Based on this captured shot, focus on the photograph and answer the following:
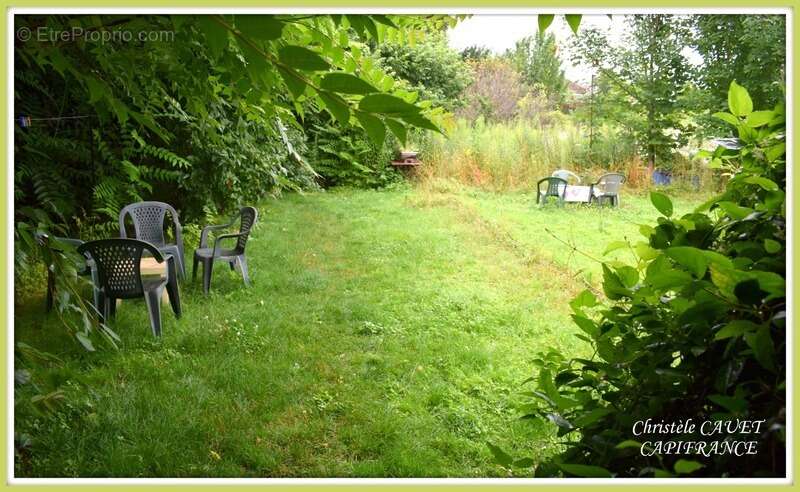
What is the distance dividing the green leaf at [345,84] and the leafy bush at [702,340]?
33 centimetres

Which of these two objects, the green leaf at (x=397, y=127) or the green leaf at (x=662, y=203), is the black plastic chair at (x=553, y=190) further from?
the green leaf at (x=397, y=127)

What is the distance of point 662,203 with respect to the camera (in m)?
0.77

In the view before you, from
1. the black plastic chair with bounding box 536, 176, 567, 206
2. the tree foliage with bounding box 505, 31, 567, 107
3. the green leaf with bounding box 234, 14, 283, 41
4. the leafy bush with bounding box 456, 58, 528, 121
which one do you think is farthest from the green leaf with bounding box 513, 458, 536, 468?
the black plastic chair with bounding box 536, 176, 567, 206

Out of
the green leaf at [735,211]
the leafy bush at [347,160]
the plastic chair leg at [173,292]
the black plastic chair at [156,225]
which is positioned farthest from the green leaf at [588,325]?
the black plastic chair at [156,225]

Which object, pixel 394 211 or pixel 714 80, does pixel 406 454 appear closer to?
pixel 714 80

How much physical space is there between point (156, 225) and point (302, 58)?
122 inches

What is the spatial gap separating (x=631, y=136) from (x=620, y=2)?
3332 millimetres

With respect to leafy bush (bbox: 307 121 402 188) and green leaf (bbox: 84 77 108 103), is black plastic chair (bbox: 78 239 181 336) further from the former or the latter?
green leaf (bbox: 84 77 108 103)

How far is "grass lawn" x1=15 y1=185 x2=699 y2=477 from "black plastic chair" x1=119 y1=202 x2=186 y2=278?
0.75 ft

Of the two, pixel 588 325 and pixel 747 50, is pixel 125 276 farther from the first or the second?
pixel 747 50

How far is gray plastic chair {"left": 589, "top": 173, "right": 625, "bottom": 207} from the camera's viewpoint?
13.4 ft

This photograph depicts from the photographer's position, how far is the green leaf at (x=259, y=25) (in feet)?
1.70

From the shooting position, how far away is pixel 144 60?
0.93 metres

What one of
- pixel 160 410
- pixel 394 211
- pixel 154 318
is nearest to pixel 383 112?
pixel 160 410
